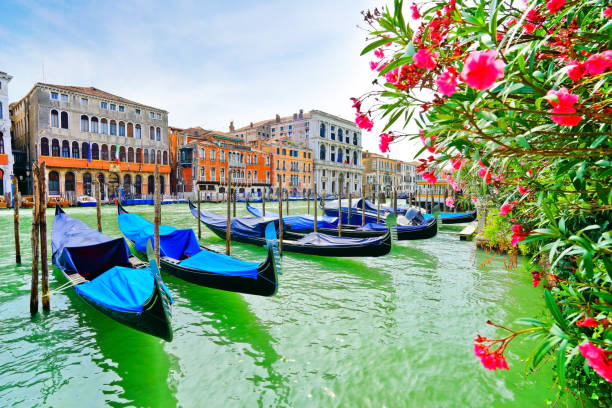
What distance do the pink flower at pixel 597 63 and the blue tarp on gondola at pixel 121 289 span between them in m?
3.71

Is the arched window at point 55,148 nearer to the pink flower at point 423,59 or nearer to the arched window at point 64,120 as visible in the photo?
the arched window at point 64,120

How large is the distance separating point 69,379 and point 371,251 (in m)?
5.53

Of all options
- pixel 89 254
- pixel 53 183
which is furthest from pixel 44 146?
pixel 89 254

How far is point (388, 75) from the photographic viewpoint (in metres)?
1.56

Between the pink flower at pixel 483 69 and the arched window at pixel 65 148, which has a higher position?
the arched window at pixel 65 148

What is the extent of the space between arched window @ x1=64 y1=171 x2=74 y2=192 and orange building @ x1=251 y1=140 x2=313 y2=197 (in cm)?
1750

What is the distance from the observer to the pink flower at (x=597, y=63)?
1.03 m

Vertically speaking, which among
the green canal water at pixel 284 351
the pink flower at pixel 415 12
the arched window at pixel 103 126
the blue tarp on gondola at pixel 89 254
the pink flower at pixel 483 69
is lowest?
the green canal water at pixel 284 351

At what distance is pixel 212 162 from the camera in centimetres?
3006

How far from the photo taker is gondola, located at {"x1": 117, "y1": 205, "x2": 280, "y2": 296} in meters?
4.48

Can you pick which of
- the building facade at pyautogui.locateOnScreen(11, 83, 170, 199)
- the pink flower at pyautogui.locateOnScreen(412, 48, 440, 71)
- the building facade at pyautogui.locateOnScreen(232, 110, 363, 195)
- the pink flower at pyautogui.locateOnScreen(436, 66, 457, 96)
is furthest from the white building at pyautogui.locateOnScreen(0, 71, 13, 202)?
the pink flower at pyautogui.locateOnScreen(436, 66, 457, 96)

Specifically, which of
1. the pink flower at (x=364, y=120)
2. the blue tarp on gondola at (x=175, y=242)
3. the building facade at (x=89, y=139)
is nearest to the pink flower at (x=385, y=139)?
the pink flower at (x=364, y=120)

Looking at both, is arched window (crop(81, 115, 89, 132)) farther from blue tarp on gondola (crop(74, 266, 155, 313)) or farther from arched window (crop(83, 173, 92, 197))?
blue tarp on gondola (crop(74, 266, 155, 313))

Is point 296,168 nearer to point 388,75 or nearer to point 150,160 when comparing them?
point 150,160
